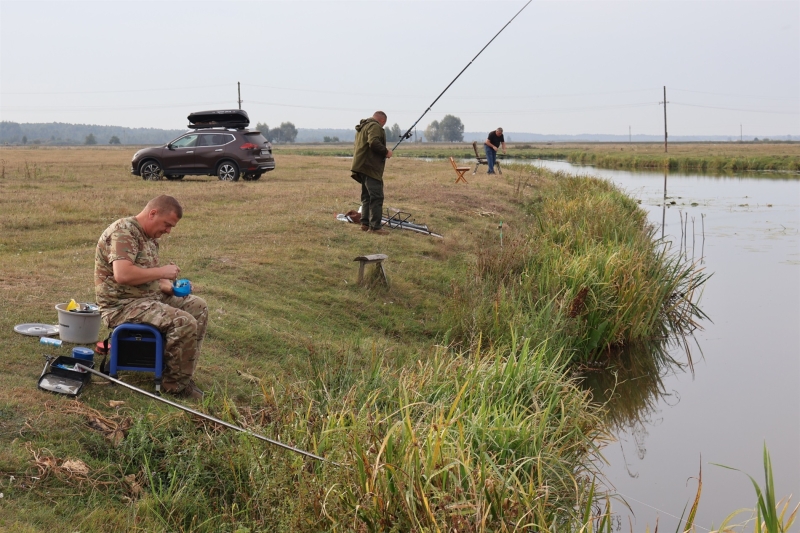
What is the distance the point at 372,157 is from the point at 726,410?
5.97 m

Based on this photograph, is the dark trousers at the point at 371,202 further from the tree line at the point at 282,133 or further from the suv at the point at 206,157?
the tree line at the point at 282,133

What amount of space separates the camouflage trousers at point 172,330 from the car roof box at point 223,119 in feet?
60.3

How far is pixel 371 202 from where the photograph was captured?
499 inches

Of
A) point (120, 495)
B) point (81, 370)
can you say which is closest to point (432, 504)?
point (120, 495)

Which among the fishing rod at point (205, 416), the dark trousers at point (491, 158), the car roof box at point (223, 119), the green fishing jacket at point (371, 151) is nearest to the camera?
the fishing rod at point (205, 416)

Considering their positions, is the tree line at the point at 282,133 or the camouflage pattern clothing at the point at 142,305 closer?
the camouflage pattern clothing at the point at 142,305

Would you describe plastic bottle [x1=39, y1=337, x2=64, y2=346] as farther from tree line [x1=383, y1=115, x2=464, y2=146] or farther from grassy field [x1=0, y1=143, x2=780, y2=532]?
tree line [x1=383, y1=115, x2=464, y2=146]

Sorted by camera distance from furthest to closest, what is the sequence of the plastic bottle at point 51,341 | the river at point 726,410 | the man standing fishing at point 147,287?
the river at point 726,410 < the plastic bottle at point 51,341 < the man standing fishing at point 147,287

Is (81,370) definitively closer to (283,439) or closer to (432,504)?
(283,439)

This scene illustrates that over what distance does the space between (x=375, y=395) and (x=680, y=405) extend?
4.64 m

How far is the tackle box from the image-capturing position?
5.39 metres

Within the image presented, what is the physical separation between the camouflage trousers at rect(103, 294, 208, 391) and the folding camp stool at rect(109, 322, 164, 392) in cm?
5

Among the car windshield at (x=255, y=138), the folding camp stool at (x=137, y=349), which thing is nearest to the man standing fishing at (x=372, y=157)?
the folding camp stool at (x=137, y=349)

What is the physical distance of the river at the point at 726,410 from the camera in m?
6.77
